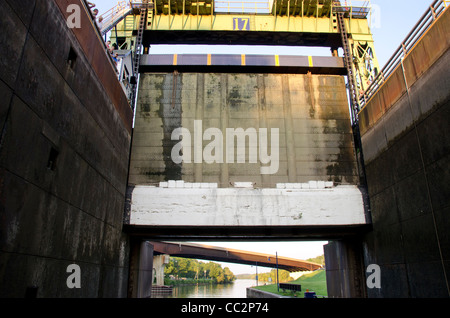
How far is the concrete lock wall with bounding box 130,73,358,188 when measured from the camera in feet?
53.3

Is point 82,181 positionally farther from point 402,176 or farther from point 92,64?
point 402,176

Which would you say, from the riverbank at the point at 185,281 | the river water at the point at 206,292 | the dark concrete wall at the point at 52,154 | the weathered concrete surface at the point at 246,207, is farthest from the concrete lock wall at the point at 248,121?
the riverbank at the point at 185,281

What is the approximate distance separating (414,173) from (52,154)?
11340 mm

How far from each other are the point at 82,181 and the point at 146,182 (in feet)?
20.2

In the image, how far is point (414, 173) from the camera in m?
10.8

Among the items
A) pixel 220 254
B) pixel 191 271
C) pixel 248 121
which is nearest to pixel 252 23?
pixel 248 121

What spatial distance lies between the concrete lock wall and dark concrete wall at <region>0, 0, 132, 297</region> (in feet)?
13.6

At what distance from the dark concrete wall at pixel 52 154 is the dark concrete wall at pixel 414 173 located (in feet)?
35.6

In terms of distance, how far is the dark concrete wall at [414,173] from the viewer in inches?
369

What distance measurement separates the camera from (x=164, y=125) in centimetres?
→ 1703

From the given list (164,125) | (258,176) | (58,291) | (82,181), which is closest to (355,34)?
(258,176)

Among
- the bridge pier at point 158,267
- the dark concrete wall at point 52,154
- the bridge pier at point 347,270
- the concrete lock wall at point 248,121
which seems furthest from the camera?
the bridge pier at point 158,267

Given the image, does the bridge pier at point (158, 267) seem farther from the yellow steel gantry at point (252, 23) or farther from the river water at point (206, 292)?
the yellow steel gantry at point (252, 23)

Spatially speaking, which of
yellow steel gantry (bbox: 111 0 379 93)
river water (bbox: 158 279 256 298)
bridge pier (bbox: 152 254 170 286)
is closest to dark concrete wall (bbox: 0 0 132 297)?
yellow steel gantry (bbox: 111 0 379 93)
